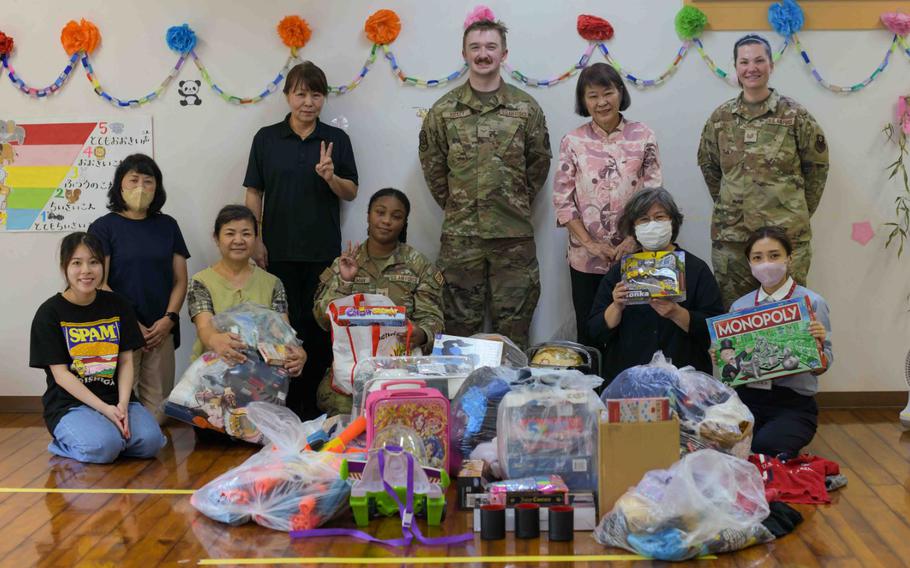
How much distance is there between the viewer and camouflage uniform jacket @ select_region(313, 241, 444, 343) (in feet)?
15.6

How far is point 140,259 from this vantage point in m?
4.86

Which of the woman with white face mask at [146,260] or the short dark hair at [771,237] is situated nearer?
the short dark hair at [771,237]

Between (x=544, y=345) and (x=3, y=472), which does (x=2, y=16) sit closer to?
(x=3, y=472)

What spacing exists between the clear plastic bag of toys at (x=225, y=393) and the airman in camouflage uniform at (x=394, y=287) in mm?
300

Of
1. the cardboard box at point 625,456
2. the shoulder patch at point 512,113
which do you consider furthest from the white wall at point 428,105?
the cardboard box at point 625,456

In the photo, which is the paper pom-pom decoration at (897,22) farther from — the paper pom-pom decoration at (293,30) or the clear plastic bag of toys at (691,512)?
the paper pom-pom decoration at (293,30)

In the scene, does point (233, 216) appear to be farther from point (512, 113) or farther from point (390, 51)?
point (512, 113)

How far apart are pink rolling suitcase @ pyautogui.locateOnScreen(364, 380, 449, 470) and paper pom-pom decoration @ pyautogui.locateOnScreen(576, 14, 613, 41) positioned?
231cm

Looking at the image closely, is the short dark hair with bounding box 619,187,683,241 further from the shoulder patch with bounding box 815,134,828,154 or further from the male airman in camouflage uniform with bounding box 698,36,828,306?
the shoulder patch with bounding box 815,134,828,154

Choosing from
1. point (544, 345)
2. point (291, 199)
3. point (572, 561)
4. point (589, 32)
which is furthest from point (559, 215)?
point (572, 561)

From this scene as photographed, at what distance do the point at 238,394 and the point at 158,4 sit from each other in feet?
7.13

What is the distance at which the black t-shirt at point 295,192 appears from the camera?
16.5 ft

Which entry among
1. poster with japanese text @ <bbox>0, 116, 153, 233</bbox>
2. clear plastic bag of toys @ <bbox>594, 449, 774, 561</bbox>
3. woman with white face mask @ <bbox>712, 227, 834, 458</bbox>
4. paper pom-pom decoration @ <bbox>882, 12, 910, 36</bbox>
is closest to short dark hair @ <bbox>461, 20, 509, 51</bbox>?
woman with white face mask @ <bbox>712, 227, 834, 458</bbox>

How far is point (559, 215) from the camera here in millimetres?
4852
